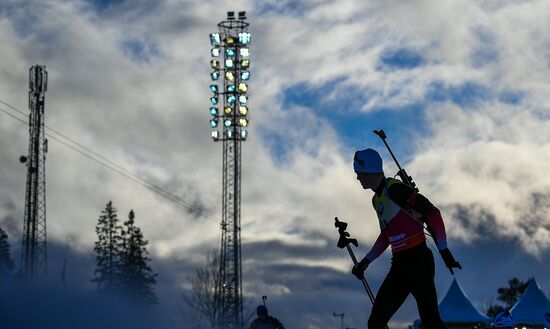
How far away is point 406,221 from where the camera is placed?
31.3 ft

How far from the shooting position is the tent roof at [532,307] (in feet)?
161

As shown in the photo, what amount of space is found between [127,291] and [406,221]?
84910 mm

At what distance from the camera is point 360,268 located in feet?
33.0

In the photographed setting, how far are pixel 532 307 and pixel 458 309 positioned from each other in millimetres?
5930

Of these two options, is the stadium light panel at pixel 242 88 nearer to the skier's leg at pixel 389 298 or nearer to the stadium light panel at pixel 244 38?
the stadium light panel at pixel 244 38

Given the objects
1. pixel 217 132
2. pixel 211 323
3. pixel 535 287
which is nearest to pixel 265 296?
pixel 535 287

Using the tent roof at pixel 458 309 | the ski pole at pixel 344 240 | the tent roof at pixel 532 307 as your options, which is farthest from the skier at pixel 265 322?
the tent roof at pixel 458 309

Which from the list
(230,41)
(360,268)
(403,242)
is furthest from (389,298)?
(230,41)

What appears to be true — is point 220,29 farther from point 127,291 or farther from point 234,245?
point 127,291

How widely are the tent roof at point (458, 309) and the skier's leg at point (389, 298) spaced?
149 ft

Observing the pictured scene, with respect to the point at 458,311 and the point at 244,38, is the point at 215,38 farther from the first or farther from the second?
the point at 458,311

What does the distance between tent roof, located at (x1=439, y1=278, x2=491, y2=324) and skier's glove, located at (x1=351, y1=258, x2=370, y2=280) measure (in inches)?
1767

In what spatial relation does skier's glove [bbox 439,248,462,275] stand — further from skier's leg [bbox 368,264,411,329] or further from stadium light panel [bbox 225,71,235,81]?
stadium light panel [bbox 225,71,235,81]

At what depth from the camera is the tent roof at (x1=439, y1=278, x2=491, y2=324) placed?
Result: 2127 inches
